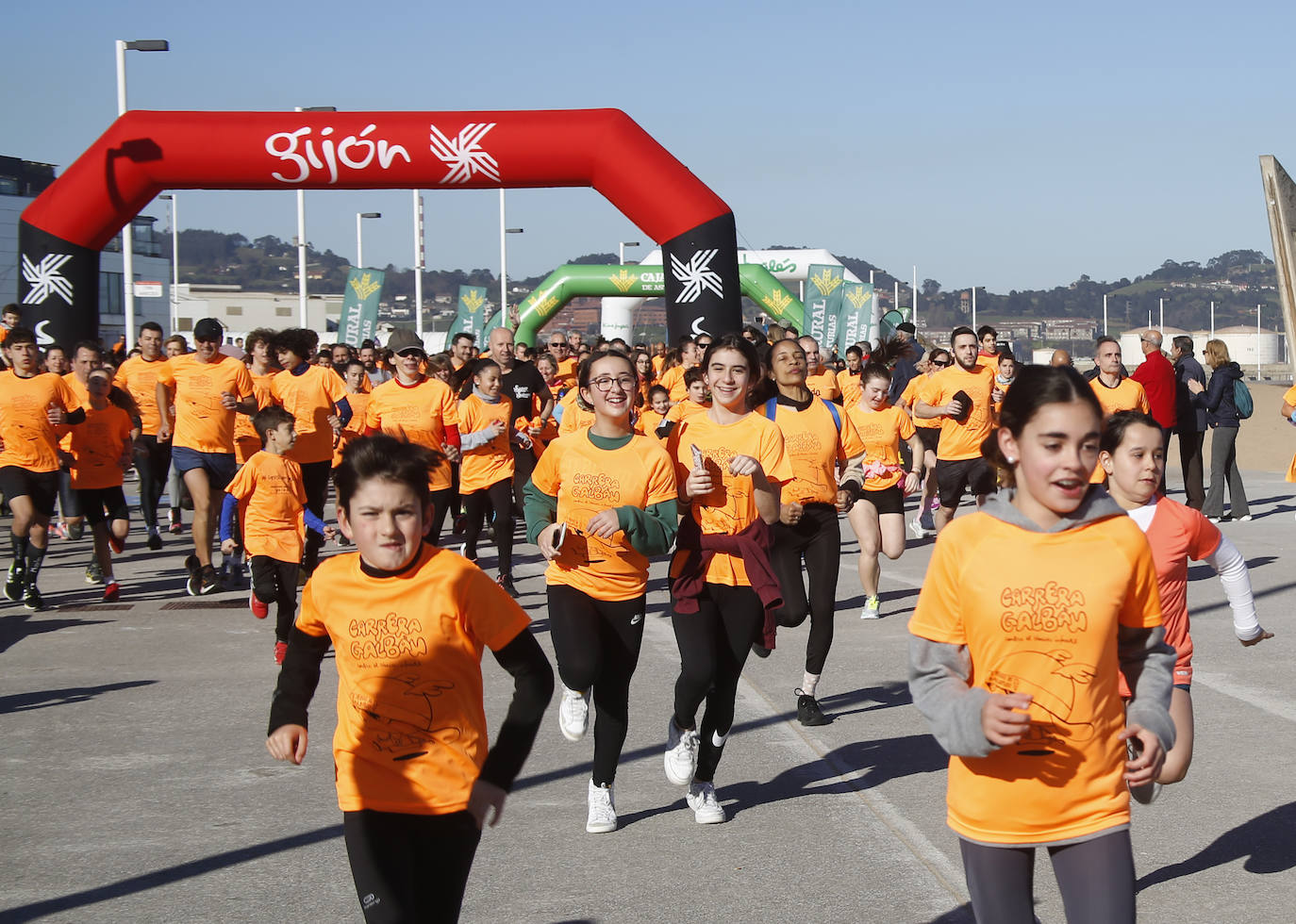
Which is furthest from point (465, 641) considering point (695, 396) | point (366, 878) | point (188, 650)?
point (695, 396)

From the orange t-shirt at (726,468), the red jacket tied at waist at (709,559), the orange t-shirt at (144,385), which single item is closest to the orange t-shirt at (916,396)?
the orange t-shirt at (726,468)

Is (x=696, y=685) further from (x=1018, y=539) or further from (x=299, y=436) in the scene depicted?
(x=299, y=436)

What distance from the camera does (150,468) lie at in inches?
586

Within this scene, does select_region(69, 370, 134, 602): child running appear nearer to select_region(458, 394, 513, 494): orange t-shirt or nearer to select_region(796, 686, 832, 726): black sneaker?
select_region(458, 394, 513, 494): orange t-shirt

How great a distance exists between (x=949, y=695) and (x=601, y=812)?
269 cm

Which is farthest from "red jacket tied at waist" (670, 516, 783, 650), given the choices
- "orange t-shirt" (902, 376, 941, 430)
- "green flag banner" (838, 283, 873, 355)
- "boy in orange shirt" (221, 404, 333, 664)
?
"green flag banner" (838, 283, 873, 355)

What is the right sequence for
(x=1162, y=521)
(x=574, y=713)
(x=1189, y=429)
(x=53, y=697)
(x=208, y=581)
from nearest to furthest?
(x=1162, y=521), (x=574, y=713), (x=53, y=697), (x=208, y=581), (x=1189, y=429)

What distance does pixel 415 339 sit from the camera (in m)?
12.0

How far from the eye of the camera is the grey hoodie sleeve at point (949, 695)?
115 inches

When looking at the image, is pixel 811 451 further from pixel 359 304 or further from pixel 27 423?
pixel 359 304

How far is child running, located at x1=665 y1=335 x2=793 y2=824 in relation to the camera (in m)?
5.63

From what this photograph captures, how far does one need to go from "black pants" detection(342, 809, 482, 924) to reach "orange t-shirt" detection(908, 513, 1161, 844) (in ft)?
3.82

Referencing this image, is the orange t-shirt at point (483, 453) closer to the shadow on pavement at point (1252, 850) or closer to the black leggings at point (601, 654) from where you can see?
the black leggings at point (601, 654)

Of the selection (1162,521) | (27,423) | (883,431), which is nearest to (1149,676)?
(1162,521)
